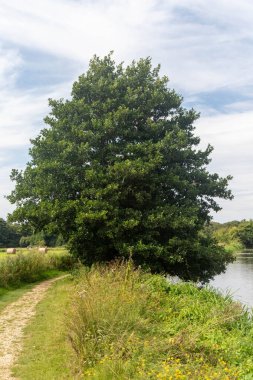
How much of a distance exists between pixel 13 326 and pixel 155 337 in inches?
233

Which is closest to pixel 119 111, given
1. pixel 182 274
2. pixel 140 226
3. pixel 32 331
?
pixel 140 226

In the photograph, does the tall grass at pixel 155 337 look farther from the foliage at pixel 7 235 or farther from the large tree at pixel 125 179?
the foliage at pixel 7 235

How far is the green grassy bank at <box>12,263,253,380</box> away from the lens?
22.3ft

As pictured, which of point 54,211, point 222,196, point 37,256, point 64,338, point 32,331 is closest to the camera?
point 64,338

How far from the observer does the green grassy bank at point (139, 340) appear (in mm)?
6801

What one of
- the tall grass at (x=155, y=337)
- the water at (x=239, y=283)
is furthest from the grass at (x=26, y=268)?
the water at (x=239, y=283)

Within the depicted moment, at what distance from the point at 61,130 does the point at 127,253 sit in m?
7.62

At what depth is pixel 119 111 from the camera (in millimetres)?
21469

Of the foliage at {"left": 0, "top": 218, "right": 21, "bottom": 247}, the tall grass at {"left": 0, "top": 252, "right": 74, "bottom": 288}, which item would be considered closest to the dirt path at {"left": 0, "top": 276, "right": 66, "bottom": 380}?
the tall grass at {"left": 0, "top": 252, "right": 74, "bottom": 288}

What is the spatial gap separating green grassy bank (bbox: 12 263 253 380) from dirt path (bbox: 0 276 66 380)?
267 millimetres

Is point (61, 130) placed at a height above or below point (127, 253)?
above

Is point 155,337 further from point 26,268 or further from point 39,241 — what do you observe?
point 39,241

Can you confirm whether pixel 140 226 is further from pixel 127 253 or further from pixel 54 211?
pixel 54 211

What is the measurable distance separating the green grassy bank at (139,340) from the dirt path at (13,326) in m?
0.27
